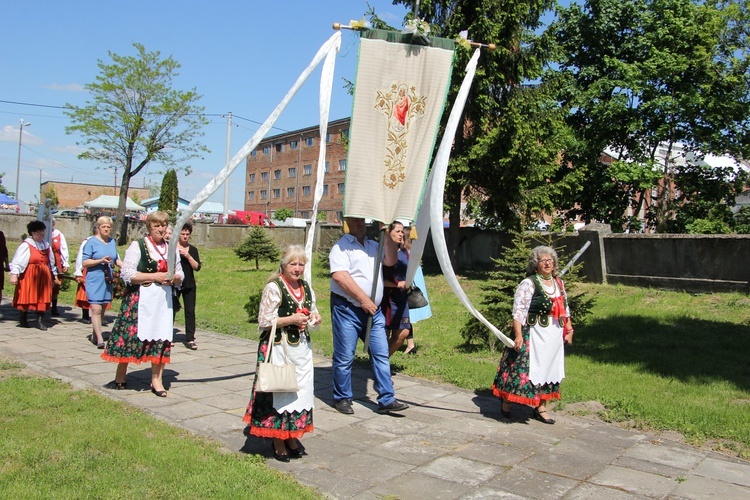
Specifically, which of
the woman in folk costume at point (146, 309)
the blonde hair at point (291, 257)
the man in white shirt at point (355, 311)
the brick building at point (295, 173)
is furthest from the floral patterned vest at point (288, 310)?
the brick building at point (295, 173)

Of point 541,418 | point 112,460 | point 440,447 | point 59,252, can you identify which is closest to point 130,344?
point 112,460

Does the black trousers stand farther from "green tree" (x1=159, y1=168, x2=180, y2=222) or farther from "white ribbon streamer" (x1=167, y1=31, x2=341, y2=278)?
"green tree" (x1=159, y1=168, x2=180, y2=222)

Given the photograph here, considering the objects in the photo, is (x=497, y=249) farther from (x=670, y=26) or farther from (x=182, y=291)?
(x=182, y=291)

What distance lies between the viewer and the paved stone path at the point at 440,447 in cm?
460

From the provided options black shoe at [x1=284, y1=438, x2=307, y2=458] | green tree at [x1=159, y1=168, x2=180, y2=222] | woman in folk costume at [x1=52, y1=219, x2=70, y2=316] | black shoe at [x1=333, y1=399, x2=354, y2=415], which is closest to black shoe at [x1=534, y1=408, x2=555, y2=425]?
black shoe at [x1=333, y1=399, x2=354, y2=415]

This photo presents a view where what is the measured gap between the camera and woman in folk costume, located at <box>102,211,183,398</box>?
6512 millimetres

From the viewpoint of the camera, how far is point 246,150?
5883 mm

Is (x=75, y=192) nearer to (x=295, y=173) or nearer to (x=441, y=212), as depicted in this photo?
(x=295, y=173)

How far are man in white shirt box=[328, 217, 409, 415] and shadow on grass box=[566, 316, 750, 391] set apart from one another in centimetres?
409

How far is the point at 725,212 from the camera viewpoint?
25391 millimetres

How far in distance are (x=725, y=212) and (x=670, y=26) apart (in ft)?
24.0

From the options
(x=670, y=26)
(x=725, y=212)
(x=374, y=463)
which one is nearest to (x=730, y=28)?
(x=670, y=26)

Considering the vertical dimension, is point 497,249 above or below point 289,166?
below

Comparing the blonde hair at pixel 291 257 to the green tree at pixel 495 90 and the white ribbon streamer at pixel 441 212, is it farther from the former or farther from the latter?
the green tree at pixel 495 90
